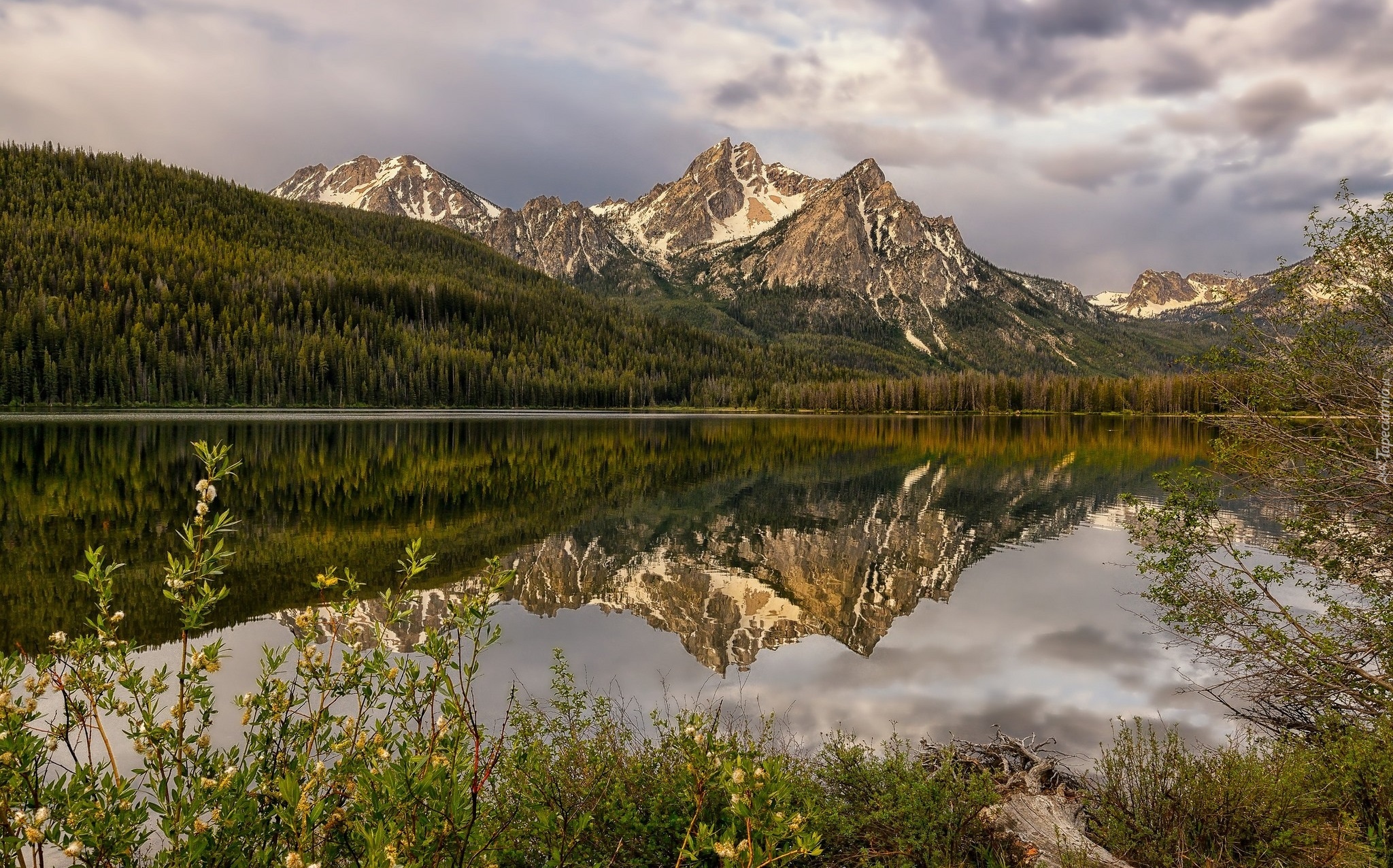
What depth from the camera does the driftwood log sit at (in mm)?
7121

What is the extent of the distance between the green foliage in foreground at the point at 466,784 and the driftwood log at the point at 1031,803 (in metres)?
0.30

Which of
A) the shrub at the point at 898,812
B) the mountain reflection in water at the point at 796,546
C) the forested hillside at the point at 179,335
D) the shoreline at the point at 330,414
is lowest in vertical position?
the mountain reflection in water at the point at 796,546

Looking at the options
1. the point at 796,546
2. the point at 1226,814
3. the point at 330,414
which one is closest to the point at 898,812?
the point at 1226,814

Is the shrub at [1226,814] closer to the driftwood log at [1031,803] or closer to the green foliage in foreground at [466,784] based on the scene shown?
the green foliage in foreground at [466,784]

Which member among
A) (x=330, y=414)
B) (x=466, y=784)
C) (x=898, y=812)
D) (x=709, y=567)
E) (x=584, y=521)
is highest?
(x=466, y=784)

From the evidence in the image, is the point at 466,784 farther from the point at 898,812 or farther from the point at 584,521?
the point at 584,521

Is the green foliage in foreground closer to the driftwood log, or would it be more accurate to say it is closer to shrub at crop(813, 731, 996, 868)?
shrub at crop(813, 731, 996, 868)

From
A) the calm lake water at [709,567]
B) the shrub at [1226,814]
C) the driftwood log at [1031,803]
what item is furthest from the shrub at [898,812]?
the calm lake water at [709,567]

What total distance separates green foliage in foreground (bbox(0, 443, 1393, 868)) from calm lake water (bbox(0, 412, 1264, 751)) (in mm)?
3026

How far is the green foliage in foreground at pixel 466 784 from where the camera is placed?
13.1 ft

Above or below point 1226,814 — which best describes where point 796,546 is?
below

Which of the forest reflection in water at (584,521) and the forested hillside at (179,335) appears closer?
the forest reflection in water at (584,521)

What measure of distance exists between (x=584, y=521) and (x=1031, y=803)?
25872 mm

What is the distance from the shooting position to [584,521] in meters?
32.4
